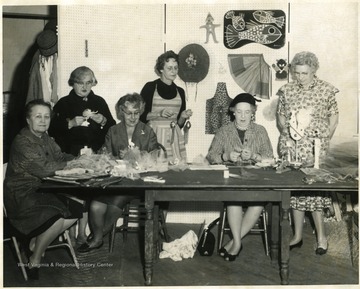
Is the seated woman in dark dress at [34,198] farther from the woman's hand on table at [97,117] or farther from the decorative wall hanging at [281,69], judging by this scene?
the decorative wall hanging at [281,69]

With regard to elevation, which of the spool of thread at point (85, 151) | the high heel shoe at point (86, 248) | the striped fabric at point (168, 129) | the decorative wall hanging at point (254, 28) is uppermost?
the decorative wall hanging at point (254, 28)

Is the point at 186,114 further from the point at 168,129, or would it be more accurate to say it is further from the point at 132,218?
the point at 132,218

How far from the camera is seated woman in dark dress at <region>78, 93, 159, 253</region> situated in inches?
155

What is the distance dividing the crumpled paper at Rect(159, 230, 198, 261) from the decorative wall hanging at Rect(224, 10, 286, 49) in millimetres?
2056

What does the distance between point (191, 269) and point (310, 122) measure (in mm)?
1619

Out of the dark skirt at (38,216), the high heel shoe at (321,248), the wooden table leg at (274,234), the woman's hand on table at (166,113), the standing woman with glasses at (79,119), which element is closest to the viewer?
the dark skirt at (38,216)

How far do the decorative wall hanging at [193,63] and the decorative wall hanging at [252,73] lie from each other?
0.89 feet

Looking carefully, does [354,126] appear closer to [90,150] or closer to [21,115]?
[90,150]

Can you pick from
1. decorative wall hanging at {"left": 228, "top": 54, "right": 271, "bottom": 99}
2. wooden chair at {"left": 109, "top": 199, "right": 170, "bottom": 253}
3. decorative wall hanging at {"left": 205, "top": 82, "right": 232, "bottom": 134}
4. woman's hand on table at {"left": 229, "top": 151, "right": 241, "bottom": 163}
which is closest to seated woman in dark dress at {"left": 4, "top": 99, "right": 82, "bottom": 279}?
wooden chair at {"left": 109, "top": 199, "right": 170, "bottom": 253}

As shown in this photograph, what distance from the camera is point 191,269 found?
140 inches

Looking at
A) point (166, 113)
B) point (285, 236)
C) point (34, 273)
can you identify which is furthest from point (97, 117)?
point (285, 236)

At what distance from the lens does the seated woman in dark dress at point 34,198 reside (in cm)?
333

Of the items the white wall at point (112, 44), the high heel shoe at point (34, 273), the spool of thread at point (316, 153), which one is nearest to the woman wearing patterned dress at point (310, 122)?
the spool of thread at point (316, 153)

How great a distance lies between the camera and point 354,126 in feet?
15.1
